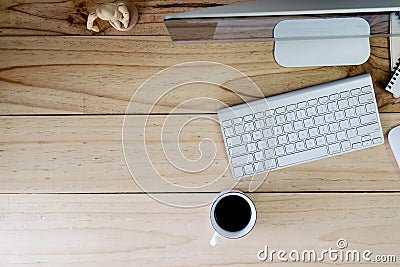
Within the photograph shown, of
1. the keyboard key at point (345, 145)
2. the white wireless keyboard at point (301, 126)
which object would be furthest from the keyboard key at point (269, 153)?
the keyboard key at point (345, 145)

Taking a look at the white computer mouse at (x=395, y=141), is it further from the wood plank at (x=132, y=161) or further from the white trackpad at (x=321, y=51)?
the white trackpad at (x=321, y=51)

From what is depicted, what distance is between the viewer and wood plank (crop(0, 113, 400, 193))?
0.92 m

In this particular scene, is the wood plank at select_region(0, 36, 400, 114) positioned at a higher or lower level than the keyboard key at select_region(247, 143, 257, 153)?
higher

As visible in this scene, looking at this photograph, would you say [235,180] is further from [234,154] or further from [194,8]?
[194,8]

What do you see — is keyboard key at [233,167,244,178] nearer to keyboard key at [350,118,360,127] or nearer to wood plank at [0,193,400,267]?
wood plank at [0,193,400,267]

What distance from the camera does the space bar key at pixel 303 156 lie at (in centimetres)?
92

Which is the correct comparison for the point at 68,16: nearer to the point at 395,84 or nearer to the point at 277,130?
the point at 277,130

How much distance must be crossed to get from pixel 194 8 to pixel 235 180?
284mm

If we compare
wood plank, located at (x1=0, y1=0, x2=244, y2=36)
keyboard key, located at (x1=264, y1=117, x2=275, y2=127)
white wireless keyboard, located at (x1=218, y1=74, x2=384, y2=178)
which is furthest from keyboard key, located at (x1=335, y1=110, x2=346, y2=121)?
wood plank, located at (x1=0, y1=0, x2=244, y2=36)

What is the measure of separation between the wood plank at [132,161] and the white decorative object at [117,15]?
14 centimetres

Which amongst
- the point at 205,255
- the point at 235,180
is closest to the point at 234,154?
the point at 235,180

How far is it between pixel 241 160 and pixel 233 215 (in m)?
0.09

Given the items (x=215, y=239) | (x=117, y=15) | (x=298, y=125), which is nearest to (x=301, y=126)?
(x=298, y=125)

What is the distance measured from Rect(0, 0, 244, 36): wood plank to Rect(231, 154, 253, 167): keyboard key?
0.76 ft
